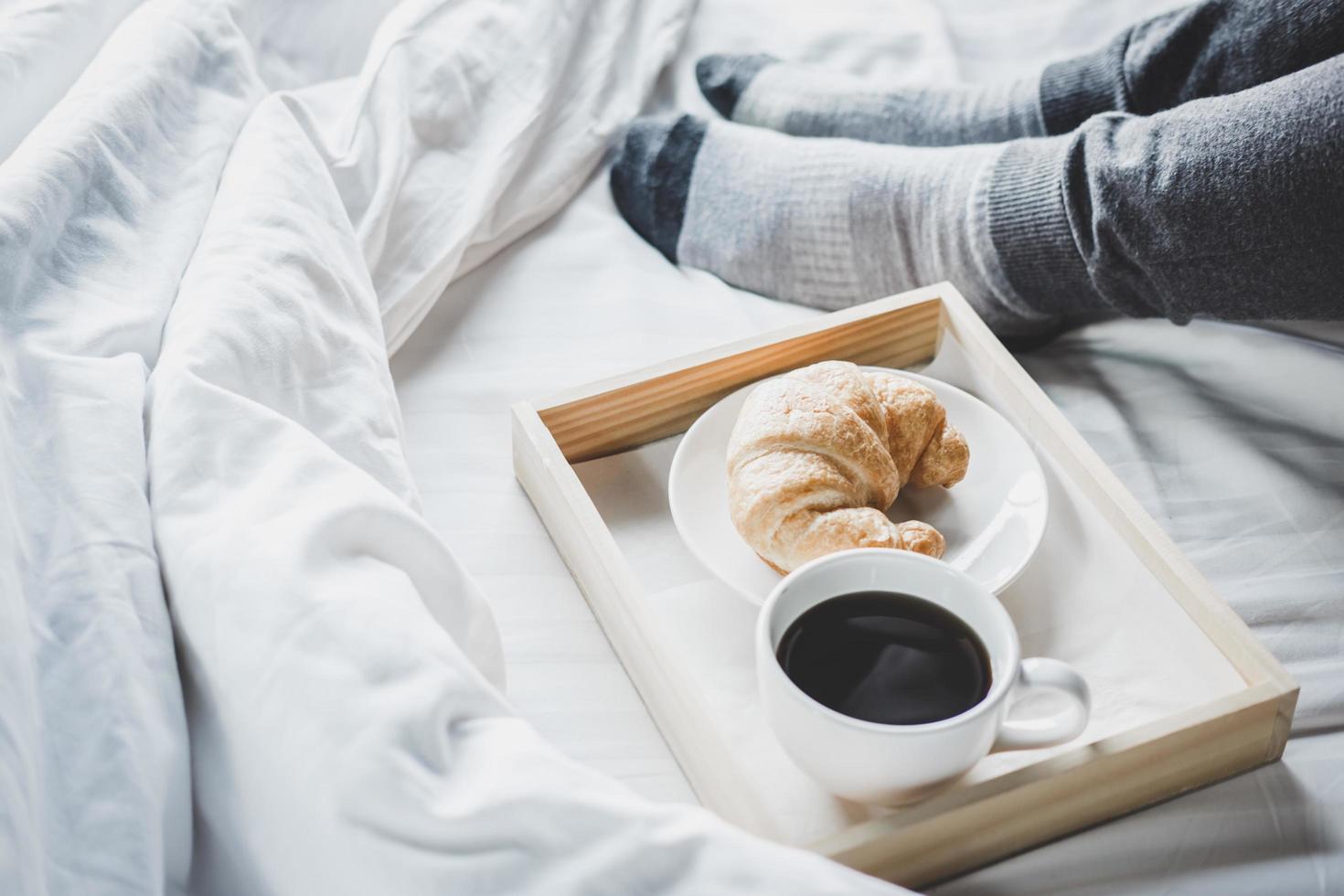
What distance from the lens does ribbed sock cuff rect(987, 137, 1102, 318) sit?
2.77ft

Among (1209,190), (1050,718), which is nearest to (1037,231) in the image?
(1209,190)

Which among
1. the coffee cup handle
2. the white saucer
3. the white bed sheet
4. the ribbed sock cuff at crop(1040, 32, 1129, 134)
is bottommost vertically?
the white bed sheet

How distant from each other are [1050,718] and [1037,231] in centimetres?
42

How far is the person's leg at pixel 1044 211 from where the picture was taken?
0.75m

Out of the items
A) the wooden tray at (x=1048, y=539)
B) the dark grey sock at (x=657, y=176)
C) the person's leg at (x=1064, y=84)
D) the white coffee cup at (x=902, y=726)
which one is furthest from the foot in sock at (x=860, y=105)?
the white coffee cup at (x=902, y=726)

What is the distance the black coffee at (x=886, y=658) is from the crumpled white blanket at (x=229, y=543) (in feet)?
0.33

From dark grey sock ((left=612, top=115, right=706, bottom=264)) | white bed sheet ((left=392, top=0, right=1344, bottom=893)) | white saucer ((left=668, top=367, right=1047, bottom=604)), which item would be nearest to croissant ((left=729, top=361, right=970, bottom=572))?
white saucer ((left=668, top=367, right=1047, bottom=604))

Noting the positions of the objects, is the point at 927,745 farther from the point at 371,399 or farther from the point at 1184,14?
the point at 1184,14

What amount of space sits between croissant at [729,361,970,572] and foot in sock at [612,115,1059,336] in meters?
0.23

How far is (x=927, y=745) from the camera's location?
Result: 48 cm

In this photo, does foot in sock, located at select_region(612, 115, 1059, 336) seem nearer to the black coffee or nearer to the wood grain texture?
the wood grain texture

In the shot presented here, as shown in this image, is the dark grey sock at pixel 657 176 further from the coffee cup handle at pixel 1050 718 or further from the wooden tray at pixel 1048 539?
the coffee cup handle at pixel 1050 718

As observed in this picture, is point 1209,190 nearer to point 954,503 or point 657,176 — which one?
point 954,503

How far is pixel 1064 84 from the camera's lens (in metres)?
1.02
